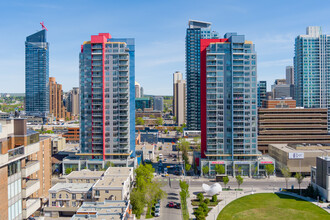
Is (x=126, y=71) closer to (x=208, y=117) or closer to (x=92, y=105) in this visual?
(x=92, y=105)

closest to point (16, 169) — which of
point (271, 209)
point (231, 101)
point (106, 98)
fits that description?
point (271, 209)

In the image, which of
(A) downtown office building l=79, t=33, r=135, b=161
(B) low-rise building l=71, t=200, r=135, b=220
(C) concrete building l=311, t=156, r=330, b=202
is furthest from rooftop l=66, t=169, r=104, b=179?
(C) concrete building l=311, t=156, r=330, b=202

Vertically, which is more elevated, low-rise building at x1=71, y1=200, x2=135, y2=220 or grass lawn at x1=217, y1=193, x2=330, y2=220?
low-rise building at x1=71, y1=200, x2=135, y2=220

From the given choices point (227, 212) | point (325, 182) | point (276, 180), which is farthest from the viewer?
point (276, 180)

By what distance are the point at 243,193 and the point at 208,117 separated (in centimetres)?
3294

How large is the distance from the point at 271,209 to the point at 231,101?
153ft

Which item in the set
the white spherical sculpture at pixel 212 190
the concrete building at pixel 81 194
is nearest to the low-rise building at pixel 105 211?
the concrete building at pixel 81 194

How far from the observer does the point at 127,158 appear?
396 feet

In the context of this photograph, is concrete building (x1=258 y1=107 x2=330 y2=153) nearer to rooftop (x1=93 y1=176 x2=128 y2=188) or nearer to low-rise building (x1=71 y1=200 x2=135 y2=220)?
rooftop (x1=93 y1=176 x2=128 y2=188)

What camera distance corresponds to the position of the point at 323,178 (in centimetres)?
9400

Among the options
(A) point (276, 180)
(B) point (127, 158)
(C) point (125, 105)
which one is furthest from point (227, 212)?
(C) point (125, 105)

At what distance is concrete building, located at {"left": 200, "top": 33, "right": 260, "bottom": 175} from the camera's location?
389 ft

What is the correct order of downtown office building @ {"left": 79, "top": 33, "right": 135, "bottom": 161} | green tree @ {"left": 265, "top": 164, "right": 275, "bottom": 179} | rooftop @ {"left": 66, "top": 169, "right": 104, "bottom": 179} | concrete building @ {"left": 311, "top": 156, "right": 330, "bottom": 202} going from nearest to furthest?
rooftop @ {"left": 66, "top": 169, "right": 104, "bottom": 179}, concrete building @ {"left": 311, "top": 156, "right": 330, "bottom": 202}, green tree @ {"left": 265, "top": 164, "right": 275, "bottom": 179}, downtown office building @ {"left": 79, "top": 33, "right": 135, "bottom": 161}

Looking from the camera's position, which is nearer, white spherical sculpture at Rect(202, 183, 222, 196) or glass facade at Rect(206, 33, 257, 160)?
white spherical sculpture at Rect(202, 183, 222, 196)
